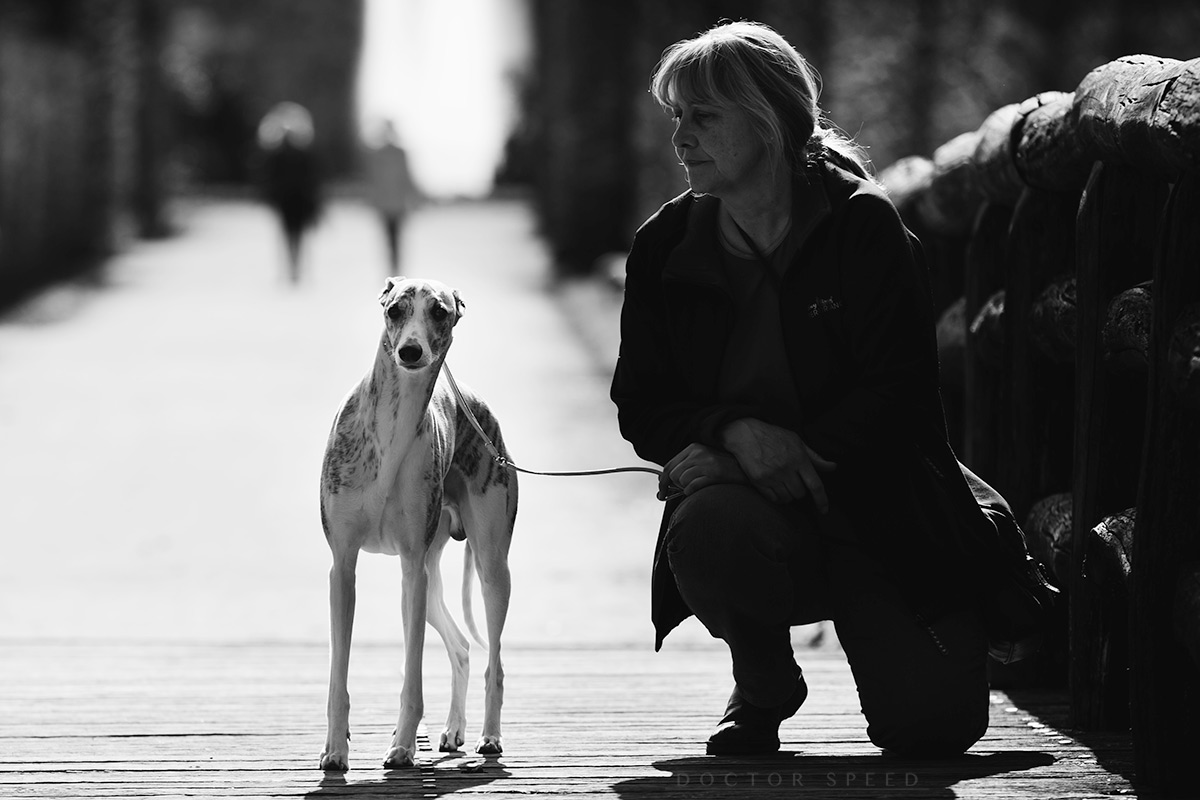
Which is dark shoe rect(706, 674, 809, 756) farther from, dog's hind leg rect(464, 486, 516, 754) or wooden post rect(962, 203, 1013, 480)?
wooden post rect(962, 203, 1013, 480)

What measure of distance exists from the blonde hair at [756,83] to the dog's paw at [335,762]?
1.85m

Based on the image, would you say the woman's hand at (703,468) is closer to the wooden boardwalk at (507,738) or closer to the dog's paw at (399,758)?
the wooden boardwalk at (507,738)

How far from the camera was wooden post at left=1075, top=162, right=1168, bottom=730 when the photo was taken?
5.02 meters

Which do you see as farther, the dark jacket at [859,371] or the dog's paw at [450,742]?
the dog's paw at [450,742]

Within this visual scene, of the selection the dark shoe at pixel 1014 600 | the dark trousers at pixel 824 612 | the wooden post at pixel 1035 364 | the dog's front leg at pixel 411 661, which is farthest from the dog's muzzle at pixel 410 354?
the wooden post at pixel 1035 364

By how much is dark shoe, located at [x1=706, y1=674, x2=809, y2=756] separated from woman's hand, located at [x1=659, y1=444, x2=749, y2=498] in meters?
0.63

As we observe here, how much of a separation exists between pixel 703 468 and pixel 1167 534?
3.71ft

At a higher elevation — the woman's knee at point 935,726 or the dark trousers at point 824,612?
the dark trousers at point 824,612

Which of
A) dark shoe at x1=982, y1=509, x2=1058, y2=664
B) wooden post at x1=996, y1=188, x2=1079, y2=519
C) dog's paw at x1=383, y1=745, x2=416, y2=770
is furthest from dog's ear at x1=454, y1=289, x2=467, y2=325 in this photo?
Answer: wooden post at x1=996, y1=188, x2=1079, y2=519

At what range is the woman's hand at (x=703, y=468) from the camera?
473cm

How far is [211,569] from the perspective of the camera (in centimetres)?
1051

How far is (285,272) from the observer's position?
86.0 ft

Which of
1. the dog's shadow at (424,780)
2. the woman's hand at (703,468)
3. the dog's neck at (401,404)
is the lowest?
the dog's shadow at (424,780)

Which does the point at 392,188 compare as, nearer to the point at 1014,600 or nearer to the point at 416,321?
the point at 416,321
